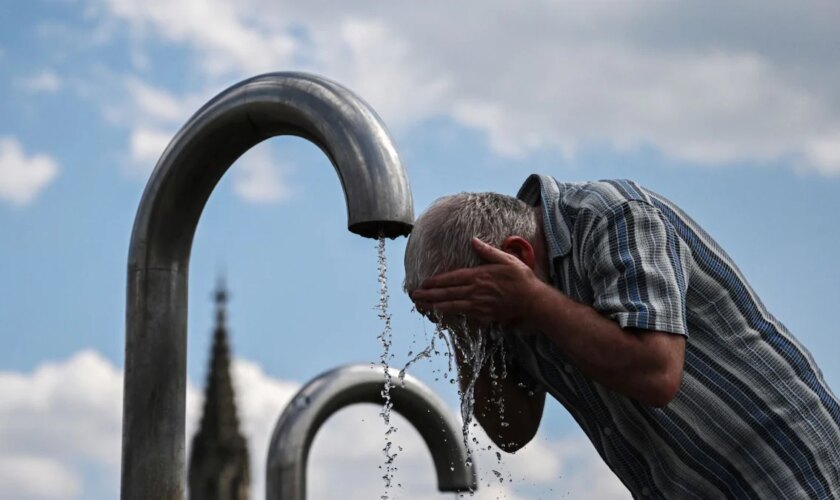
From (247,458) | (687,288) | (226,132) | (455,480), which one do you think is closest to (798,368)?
(687,288)

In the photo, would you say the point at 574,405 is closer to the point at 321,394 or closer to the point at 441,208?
the point at 441,208

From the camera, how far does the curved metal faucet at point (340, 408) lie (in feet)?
21.7

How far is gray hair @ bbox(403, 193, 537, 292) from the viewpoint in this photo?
361 centimetres

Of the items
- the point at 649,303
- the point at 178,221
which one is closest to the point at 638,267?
the point at 649,303

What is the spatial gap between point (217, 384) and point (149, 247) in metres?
54.3

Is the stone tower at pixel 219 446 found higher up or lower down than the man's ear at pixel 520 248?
higher up

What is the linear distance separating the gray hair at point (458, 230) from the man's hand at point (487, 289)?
49 millimetres

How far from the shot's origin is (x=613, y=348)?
3.39 meters

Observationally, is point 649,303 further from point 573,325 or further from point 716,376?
point 716,376

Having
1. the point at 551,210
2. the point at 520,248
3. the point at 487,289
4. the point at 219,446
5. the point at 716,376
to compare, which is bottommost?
the point at 716,376

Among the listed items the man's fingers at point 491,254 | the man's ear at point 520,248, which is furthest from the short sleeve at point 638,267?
the man's fingers at point 491,254

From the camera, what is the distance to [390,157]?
339 centimetres

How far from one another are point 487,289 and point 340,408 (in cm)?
365

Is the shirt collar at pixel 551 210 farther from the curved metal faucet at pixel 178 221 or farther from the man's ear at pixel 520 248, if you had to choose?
the curved metal faucet at pixel 178 221
